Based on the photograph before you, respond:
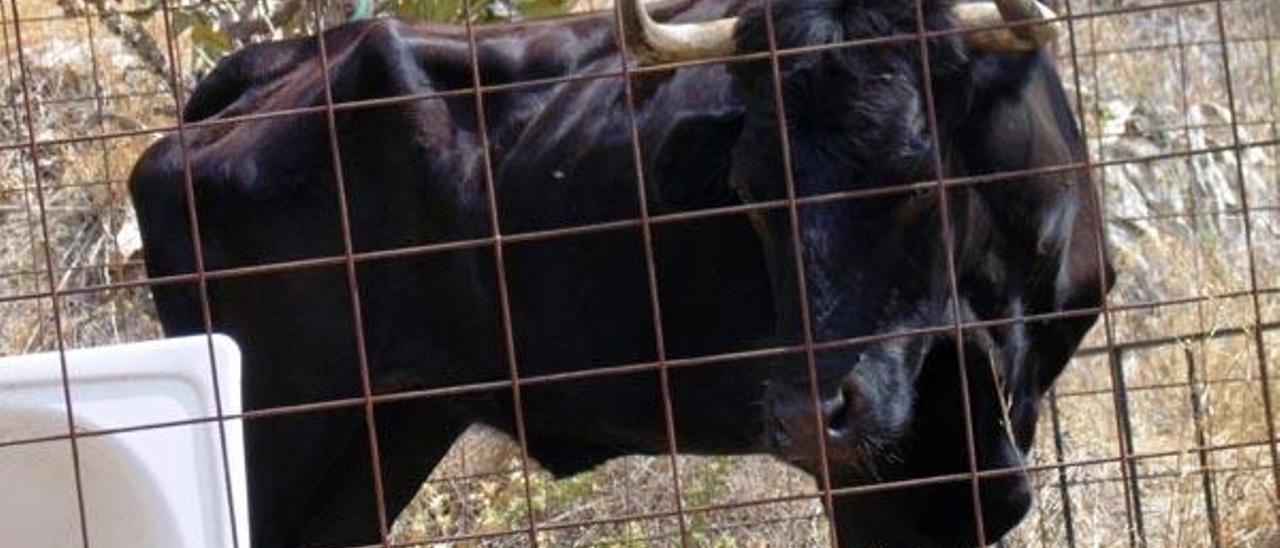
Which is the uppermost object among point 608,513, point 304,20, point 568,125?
point 304,20

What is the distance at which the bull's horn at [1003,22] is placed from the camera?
5.09 meters

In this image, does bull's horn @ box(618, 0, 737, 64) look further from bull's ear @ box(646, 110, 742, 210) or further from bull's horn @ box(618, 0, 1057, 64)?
bull's ear @ box(646, 110, 742, 210)

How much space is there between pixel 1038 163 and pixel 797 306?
0.77 meters

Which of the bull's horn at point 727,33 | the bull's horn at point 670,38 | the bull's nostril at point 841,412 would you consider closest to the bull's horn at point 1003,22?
the bull's horn at point 727,33

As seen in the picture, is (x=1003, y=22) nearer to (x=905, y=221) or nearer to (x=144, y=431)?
(x=905, y=221)

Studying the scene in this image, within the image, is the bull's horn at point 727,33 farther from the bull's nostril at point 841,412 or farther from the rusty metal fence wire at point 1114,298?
the bull's nostril at point 841,412

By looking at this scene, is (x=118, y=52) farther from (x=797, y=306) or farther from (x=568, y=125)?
(x=797, y=306)

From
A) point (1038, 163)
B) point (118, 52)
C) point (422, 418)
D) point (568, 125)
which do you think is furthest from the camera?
point (118, 52)

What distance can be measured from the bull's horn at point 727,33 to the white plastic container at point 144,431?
3.53 feet

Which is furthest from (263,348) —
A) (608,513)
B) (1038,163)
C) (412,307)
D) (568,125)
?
(1038,163)

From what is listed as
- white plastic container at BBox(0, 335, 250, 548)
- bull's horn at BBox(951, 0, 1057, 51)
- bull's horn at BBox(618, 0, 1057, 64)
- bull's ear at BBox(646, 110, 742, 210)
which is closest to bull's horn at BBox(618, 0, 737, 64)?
bull's horn at BBox(618, 0, 1057, 64)

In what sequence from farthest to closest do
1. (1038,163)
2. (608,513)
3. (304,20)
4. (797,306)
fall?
(304,20) < (608,513) < (1038,163) < (797,306)

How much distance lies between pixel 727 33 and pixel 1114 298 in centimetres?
409

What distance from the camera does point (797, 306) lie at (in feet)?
17.1
